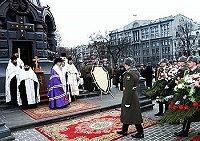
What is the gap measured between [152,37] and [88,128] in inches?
3148

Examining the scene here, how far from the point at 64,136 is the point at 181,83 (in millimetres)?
3115

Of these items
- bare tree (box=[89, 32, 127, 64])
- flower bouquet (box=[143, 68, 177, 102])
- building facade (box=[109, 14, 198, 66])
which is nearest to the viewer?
flower bouquet (box=[143, 68, 177, 102])

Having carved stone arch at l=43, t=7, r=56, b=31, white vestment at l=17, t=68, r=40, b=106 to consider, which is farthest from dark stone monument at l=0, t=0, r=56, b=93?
white vestment at l=17, t=68, r=40, b=106

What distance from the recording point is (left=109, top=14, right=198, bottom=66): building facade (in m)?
75.5

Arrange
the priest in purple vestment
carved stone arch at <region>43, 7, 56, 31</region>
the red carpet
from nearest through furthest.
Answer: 1. the red carpet
2. the priest in purple vestment
3. carved stone arch at <region>43, 7, 56, 31</region>

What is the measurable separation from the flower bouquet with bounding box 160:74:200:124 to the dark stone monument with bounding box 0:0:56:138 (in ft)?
23.7

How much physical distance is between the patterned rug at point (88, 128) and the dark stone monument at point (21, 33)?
446cm

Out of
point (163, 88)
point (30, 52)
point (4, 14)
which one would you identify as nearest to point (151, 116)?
point (163, 88)

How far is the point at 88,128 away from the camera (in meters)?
6.53

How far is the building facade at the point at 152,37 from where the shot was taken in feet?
248

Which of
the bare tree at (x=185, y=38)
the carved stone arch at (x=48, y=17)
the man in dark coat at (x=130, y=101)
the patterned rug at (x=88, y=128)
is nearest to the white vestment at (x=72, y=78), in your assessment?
the patterned rug at (x=88, y=128)

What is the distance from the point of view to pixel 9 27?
10.9m

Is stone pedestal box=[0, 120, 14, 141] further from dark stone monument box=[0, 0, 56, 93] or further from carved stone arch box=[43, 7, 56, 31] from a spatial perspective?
carved stone arch box=[43, 7, 56, 31]

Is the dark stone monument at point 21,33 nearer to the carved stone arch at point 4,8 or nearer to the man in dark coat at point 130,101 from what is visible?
the carved stone arch at point 4,8
